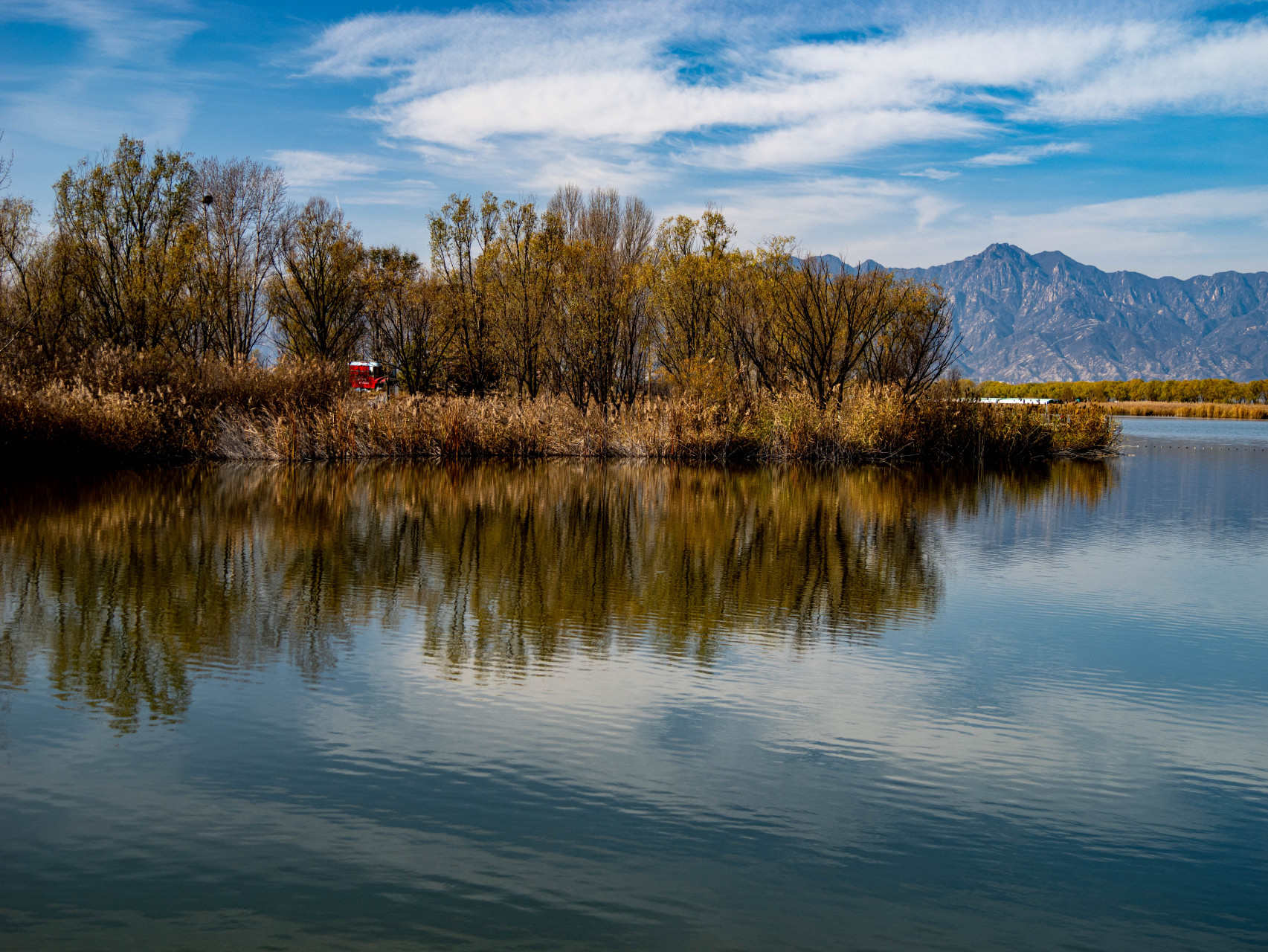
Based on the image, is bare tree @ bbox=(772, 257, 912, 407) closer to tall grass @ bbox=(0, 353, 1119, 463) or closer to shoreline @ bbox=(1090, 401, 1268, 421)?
tall grass @ bbox=(0, 353, 1119, 463)

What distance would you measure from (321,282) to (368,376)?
10.7 ft

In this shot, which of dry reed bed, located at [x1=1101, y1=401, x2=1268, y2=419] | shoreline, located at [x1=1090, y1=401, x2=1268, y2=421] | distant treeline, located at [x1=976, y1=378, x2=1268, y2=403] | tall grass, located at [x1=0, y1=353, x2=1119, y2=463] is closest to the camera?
tall grass, located at [x1=0, y1=353, x2=1119, y2=463]

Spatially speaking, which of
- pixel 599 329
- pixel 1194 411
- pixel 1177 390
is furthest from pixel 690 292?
pixel 1177 390

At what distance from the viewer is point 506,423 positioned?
24.7m

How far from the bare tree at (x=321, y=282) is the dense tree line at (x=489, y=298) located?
0.18 feet

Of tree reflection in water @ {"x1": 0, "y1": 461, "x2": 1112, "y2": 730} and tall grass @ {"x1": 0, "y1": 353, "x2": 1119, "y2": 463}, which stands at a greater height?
tall grass @ {"x1": 0, "y1": 353, "x2": 1119, "y2": 463}

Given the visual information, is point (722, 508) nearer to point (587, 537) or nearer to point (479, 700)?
point (587, 537)

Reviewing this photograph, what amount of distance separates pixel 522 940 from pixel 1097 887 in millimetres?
1885

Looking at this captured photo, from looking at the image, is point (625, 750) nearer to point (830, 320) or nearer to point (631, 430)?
point (631, 430)

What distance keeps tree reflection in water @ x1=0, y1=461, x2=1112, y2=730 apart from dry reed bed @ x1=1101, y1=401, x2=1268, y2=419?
6894 centimetres

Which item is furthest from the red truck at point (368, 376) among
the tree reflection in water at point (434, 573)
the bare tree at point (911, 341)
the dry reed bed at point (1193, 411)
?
the dry reed bed at point (1193, 411)

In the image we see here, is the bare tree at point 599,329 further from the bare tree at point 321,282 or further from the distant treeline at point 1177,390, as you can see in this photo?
the distant treeline at point 1177,390

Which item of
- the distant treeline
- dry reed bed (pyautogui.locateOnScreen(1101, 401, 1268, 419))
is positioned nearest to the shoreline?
dry reed bed (pyautogui.locateOnScreen(1101, 401, 1268, 419))

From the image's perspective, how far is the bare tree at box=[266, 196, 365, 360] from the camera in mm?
30938
